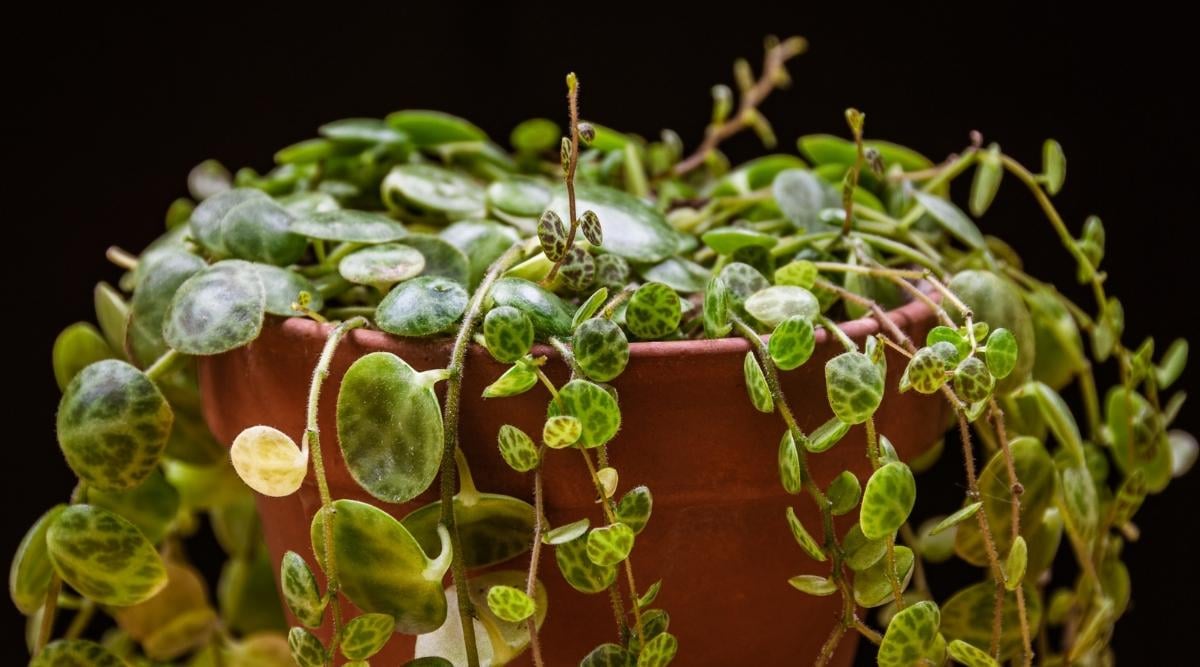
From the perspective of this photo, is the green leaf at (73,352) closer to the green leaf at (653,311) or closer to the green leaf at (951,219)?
the green leaf at (653,311)

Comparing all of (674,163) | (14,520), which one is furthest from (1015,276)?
(14,520)

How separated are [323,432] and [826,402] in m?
0.24

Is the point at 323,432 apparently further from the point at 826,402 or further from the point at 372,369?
the point at 826,402

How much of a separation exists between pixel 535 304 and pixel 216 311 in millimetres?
162

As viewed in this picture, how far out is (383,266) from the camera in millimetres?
613

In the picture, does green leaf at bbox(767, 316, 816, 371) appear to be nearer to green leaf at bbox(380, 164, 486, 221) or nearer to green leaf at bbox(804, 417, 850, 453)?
green leaf at bbox(804, 417, 850, 453)

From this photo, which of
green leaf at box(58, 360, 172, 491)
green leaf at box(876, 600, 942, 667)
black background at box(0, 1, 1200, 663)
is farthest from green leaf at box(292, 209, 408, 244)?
black background at box(0, 1, 1200, 663)

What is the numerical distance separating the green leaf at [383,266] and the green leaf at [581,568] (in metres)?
0.17

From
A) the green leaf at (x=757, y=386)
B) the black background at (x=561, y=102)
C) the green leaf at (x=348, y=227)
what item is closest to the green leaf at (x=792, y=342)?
the green leaf at (x=757, y=386)

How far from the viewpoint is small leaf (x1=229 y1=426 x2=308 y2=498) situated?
0.53m

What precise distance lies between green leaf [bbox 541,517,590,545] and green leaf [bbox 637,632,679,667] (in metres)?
0.06

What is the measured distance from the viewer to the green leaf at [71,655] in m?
0.64

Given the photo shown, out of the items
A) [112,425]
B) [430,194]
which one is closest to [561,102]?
[430,194]

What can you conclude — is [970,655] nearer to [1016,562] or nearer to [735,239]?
[1016,562]
